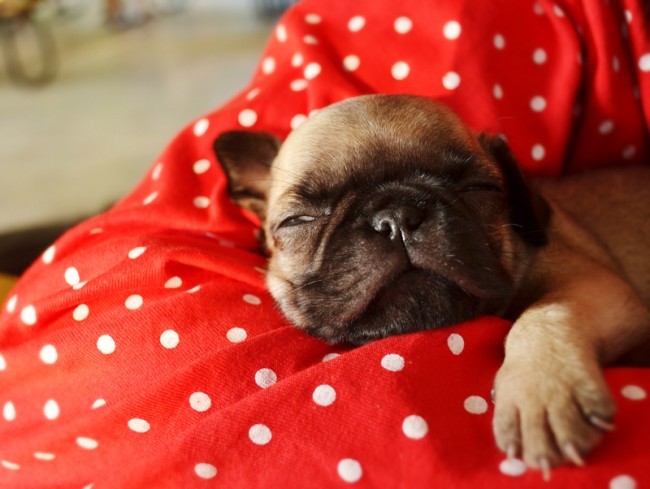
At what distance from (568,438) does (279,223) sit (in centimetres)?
67

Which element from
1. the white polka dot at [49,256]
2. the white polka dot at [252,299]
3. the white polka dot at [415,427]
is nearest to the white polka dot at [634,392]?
the white polka dot at [415,427]

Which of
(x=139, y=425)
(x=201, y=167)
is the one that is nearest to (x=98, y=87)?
(x=201, y=167)

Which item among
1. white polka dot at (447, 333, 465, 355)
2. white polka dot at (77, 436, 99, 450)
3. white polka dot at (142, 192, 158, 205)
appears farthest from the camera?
white polka dot at (142, 192, 158, 205)

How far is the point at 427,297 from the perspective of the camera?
1.07 meters

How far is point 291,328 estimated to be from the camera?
1173 mm

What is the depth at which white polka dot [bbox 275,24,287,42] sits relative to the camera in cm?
177

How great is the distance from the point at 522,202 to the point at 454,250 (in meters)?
0.34

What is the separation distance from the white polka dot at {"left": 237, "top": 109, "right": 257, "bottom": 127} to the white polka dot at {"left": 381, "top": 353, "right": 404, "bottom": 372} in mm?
836

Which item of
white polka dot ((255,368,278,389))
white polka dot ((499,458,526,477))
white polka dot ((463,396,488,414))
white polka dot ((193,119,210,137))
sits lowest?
white polka dot ((499,458,526,477))

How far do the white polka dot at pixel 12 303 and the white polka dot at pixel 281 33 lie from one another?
2.97 ft

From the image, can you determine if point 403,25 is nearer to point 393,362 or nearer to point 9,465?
point 393,362

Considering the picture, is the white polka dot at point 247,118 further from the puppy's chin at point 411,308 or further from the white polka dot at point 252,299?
the puppy's chin at point 411,308

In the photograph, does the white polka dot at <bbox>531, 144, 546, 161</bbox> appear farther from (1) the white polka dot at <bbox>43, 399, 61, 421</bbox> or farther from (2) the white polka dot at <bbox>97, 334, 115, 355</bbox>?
(1) the white polka dot at <bbox>43, 399, 61, 421</bbox>

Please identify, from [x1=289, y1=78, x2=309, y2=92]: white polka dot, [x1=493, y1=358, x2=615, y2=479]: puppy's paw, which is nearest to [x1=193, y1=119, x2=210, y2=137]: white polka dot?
[x1=289, y1=78, x2=309, y2=92]: white polka dot
